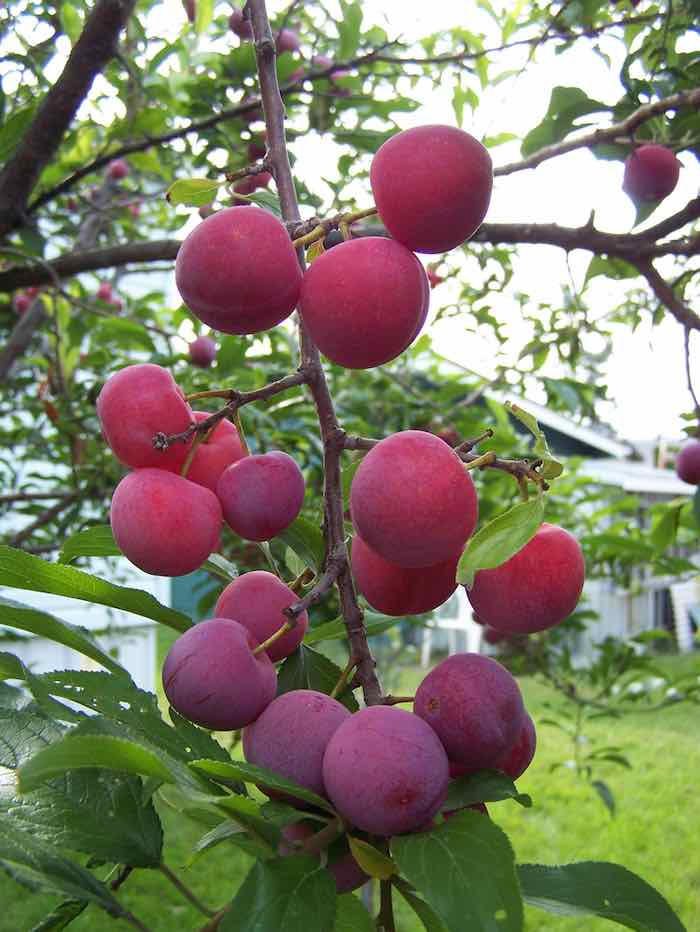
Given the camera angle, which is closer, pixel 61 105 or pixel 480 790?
pixel 480 790

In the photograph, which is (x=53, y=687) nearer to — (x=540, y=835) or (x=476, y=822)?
(x=476, y=822)

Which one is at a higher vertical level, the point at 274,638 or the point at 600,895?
the point at 274,638

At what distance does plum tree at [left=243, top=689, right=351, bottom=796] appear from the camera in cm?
66

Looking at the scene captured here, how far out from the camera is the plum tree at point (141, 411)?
730 millimetres

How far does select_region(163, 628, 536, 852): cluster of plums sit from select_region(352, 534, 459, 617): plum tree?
60 millimetres

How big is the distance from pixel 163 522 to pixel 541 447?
312mm

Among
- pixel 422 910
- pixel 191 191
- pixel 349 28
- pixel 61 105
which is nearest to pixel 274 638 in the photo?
pixel 422 910

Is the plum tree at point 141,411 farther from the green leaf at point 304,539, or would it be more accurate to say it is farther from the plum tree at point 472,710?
the plum tree at point 472,710

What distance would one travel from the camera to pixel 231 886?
3990mm

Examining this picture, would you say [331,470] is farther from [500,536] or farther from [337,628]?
[337,628]

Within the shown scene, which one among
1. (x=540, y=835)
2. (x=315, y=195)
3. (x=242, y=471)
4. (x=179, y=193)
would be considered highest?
(x=315, y=195)

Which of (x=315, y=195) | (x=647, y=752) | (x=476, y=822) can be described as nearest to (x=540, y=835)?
(x=647, y=752)

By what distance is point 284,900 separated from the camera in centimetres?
57

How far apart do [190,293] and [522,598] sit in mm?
372
